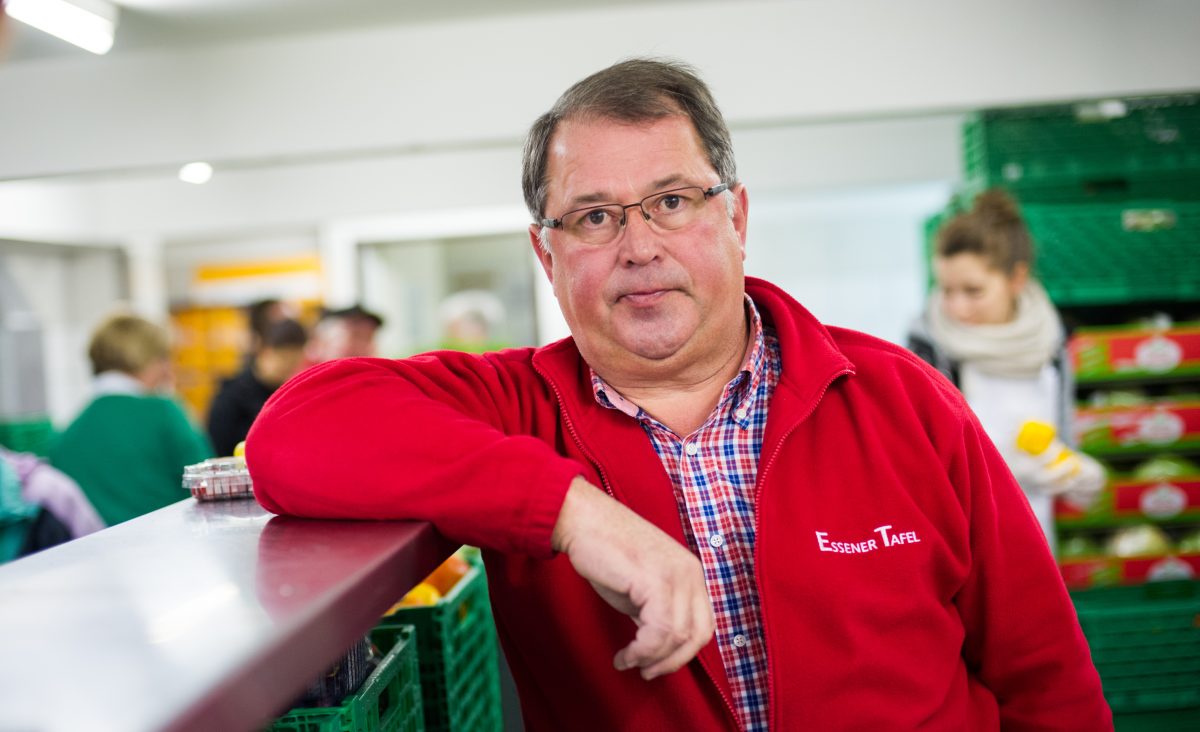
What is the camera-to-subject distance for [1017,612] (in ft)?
4.97

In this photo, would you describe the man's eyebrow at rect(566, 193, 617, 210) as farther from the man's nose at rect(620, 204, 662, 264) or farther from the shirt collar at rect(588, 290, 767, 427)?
the shirt collar at rect(588, 290, 767, 427)

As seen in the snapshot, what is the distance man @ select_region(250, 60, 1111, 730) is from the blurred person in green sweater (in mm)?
2743

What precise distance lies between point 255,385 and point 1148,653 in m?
3.96

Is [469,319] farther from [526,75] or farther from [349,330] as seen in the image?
[526,75]

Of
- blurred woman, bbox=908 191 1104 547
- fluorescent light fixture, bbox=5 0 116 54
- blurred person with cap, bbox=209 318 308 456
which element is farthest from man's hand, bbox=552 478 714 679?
fluorescent light fixture, bbox=5 0 116 54

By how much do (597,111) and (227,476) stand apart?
878 mm

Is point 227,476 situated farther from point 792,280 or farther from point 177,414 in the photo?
point 792,280

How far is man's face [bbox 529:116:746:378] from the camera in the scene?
63.8 inches

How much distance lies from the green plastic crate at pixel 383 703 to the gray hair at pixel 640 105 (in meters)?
0.78

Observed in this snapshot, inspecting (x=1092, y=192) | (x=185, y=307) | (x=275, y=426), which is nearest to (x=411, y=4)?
(x=1092, y=192)

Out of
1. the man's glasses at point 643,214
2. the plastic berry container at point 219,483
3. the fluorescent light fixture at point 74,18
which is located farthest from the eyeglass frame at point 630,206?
the fluorescent light fixture at point 74,18

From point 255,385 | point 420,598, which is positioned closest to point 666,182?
point 420,598

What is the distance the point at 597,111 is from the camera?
1.63 metres

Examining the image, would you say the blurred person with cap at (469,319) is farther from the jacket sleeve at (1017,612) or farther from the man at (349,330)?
the jacket sleeve at (1017,612)
